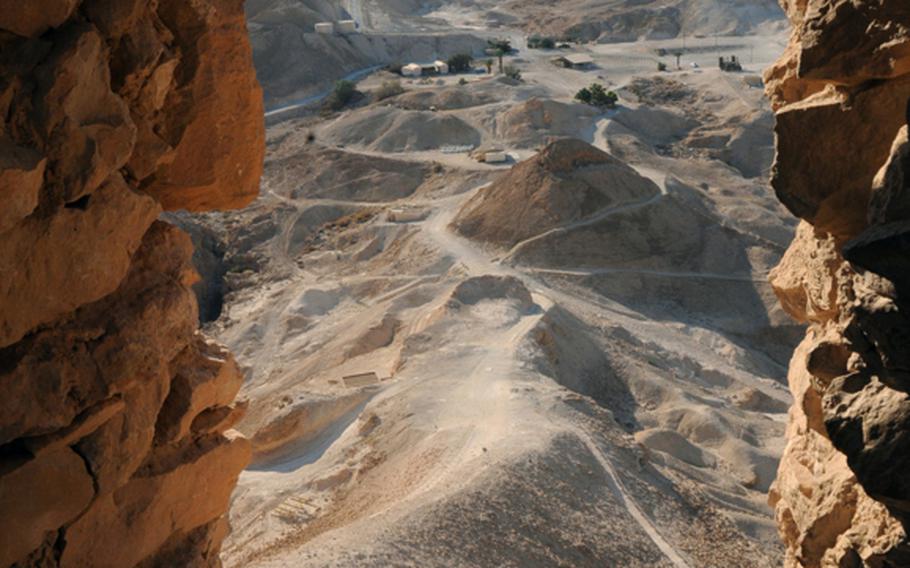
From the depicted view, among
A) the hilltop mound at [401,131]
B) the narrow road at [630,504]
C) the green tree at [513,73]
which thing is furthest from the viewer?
the green tree at [513,73]

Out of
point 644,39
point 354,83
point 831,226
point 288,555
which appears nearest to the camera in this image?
point 831,226

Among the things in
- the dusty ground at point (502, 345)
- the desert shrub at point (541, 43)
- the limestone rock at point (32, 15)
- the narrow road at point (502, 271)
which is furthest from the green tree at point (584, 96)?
the limestone rock at point (32, 15)

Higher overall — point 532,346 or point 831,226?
point 831,226

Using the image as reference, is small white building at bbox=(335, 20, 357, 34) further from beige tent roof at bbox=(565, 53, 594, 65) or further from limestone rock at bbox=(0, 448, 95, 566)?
limestone rock at bbox=(0, 448, 95, 566)

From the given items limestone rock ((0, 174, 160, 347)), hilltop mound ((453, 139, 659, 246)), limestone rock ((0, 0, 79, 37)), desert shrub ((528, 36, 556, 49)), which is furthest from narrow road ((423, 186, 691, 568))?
desert shrub ((528, 36, 556, 49))

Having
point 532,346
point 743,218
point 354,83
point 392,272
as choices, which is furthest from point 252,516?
point 354,83

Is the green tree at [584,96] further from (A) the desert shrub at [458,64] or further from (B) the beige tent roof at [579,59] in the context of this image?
(B) the beige tent roof at [579,59]

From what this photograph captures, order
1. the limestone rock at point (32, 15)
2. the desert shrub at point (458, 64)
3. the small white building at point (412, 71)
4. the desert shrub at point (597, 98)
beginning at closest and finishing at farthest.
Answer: the limestone rock at point (32, 15)
the desert shrub at point (597, 98)
the small white building at point (412, 71)
the desert shrub at point (458, 64)

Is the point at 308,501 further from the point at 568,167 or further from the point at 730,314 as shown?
the point at 568,167
